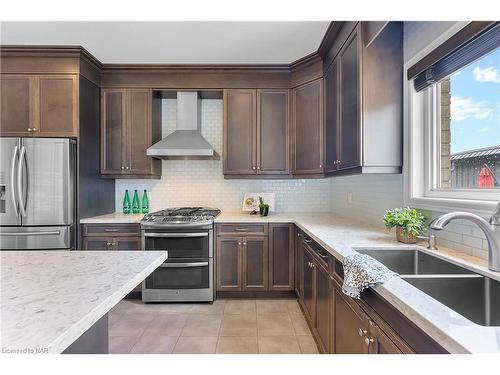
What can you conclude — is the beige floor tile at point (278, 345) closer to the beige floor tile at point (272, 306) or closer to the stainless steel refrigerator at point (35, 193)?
the beige floor tile at point (272, 306)

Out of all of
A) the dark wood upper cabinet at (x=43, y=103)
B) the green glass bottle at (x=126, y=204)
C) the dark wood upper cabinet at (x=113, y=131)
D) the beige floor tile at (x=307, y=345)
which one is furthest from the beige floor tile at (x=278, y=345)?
the dark wood upper cabinet at (x=43, y=103)

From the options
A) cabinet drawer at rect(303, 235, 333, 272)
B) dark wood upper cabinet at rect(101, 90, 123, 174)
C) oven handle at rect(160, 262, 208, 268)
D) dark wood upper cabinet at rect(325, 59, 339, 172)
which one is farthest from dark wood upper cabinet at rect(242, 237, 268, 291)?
dark wood upper cabinet at rect(101, 90, 123, 174)

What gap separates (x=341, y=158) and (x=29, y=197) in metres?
2.96

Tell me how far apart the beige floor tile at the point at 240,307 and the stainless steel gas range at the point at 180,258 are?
21 centimetres

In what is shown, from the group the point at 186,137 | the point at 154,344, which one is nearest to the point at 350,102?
the point at 186,137

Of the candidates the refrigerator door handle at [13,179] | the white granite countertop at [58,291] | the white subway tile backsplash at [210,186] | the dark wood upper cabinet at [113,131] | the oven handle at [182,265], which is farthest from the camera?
the white subway tile backsplash at [210,186]

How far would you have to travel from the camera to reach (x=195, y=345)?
2217 mm

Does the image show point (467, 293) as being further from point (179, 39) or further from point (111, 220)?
point (111, 220)

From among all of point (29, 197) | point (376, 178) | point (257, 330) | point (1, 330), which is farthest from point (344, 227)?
point (29, 197)

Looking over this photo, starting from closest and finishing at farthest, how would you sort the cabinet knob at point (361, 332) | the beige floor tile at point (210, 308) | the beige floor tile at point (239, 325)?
the cabinet knob at point (361, 332), the beige floor tile at point (239, 325), the beige floor tile at point (210, 308)

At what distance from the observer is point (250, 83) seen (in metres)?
3.30

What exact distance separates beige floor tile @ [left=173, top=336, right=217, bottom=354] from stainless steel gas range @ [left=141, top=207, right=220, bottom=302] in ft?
2.17

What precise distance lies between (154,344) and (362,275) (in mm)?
1883

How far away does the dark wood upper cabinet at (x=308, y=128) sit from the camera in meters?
3.04
